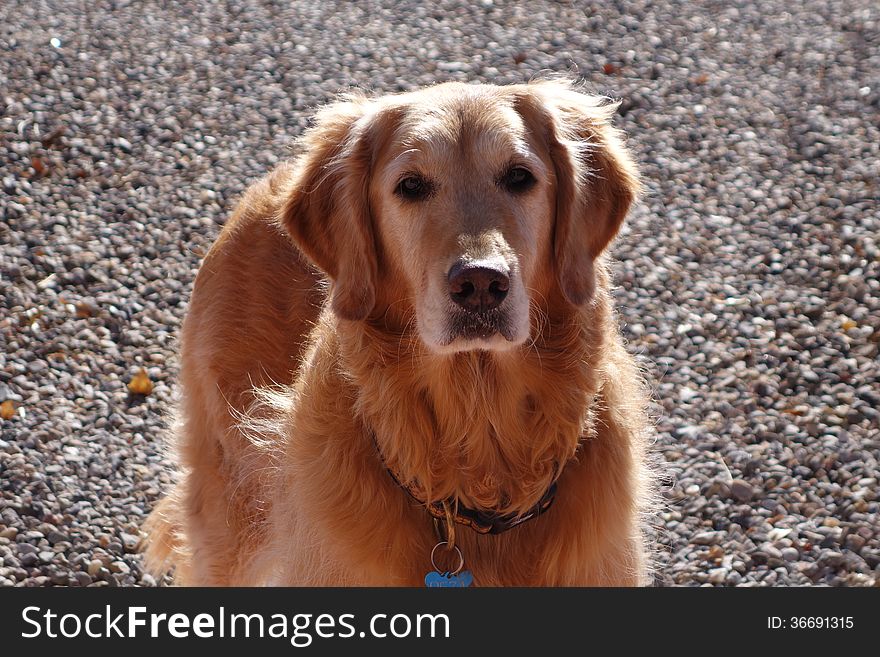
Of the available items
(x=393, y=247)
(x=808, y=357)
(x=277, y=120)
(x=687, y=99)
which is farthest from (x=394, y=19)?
(x=393, y=247)

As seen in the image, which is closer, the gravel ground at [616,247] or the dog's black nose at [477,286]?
the dog's black nose at [477,286]

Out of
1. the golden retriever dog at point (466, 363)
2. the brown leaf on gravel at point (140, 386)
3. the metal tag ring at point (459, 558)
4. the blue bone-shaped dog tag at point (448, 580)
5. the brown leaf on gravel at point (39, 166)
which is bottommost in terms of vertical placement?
the brown leaf on gravel at point (140, 386)

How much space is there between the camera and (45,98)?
26.0ft

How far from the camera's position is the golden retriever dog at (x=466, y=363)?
3.08 m

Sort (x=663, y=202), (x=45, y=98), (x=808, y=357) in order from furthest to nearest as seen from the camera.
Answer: (x=45, y=98)
(x=663, y=202)
(x=808, y=357)

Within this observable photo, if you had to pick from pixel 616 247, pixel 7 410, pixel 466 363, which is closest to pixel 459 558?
pixel 466 363

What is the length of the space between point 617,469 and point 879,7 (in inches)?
275

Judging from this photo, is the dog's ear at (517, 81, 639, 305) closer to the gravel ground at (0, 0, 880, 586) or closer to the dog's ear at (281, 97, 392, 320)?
the dog's ear at (281, 97, 392, 320)

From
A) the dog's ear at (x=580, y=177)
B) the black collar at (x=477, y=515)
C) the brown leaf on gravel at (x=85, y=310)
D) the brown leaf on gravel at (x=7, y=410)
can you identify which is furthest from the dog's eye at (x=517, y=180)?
the brown leaf on gravel at (x=85, y=310)

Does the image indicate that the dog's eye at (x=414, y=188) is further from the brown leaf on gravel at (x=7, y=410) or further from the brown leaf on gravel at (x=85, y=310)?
the brown leaf on gravel at (x=85, y=310)

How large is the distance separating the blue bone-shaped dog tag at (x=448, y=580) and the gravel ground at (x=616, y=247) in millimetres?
1616

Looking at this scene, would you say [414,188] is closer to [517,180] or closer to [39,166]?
[517,180]

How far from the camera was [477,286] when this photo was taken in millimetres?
2859

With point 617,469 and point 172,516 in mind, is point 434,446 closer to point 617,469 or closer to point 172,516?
point 617,469
